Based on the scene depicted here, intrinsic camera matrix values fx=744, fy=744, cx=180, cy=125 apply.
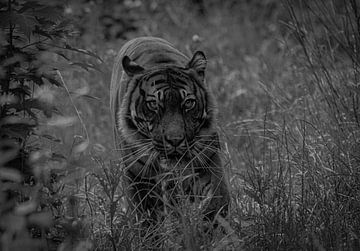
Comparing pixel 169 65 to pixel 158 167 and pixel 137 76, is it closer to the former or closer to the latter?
pixel 137 76

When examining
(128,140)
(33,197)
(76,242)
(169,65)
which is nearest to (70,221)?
(76,242)

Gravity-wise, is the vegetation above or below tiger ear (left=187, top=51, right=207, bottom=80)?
below

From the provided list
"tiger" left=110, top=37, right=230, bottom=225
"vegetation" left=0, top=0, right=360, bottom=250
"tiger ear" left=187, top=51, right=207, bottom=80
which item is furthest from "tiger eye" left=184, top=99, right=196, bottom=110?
"vegetation" left=0, top=0, right=360, bottom=250

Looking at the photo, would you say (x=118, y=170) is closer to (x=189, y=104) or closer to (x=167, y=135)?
(x=167, y=135)

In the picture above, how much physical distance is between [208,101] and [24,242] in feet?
7.16

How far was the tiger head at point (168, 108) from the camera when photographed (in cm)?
417

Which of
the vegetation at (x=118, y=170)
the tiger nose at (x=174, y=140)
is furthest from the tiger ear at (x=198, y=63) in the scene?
the tiger nose at (x=174, y=140)

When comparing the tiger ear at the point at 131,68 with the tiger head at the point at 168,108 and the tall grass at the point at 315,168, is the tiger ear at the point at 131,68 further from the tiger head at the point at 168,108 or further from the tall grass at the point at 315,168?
the tall grass at the point at 315,168

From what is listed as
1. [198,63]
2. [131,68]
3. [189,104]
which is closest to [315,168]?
[189,104]

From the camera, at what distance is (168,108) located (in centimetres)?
428

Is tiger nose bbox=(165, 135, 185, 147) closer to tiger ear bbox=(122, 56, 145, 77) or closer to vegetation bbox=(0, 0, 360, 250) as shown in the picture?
vegetation bbox=(0, 0, 360, 250)

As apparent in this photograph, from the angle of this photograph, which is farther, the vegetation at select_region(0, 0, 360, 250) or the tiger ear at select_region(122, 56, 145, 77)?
the tiger ear at select_region(122, 56, 145, 77)

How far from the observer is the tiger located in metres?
4.16

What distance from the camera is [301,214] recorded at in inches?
148
